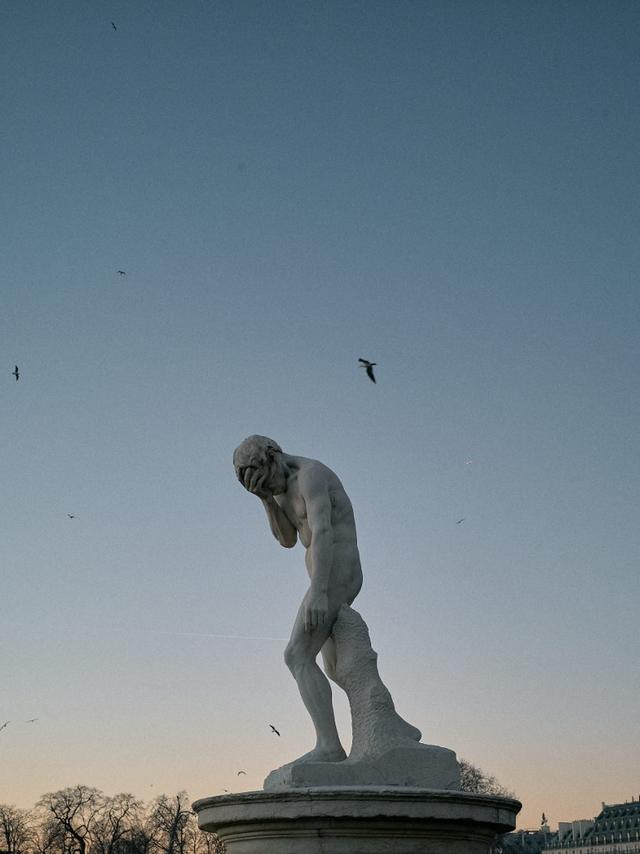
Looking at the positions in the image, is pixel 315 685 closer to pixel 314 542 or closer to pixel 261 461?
pixel 314 542

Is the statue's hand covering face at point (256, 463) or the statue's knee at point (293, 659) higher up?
the statue's hand covering face at point (256, 463)

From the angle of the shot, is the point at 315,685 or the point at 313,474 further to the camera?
the point at 313,474

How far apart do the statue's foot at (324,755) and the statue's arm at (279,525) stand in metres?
1.87

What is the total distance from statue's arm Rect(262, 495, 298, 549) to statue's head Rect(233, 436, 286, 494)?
0.58 feet

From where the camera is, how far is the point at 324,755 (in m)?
8.00

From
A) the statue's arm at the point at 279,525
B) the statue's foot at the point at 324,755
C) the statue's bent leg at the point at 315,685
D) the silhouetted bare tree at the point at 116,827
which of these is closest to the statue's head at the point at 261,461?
the statue's arm at the point at 279,525

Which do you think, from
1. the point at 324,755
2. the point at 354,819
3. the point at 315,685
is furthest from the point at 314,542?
the point at 354,819

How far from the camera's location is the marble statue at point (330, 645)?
25.5ft

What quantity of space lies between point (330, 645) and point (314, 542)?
825 millimetres

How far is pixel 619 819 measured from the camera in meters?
91.5

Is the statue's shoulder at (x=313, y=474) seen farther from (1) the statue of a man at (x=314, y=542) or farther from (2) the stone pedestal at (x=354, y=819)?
(2) the stone pedestal at (x=354, y=819)

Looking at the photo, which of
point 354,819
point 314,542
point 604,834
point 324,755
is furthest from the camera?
point 604,834

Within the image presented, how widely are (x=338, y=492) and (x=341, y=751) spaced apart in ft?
6.71

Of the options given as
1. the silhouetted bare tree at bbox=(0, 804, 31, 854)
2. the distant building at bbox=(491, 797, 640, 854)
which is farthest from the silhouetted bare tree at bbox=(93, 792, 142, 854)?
the distant building at bbox=(491, 797, 640, 854)
